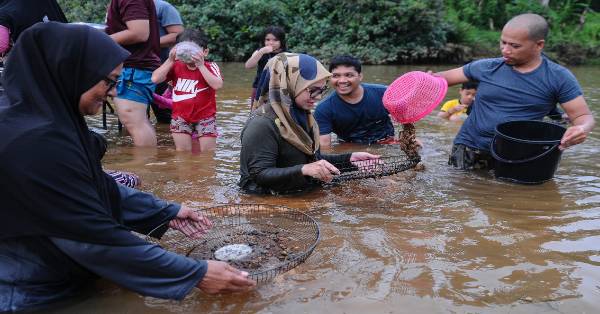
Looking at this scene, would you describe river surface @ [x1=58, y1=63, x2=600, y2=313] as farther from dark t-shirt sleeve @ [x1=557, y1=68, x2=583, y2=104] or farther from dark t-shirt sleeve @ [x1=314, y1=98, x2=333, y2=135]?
dark t-shirt sleeve @ [x1=314, y1=98, x2=333, y2=135]

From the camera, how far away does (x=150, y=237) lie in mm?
3234

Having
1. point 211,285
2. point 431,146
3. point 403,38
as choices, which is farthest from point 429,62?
point 211,285

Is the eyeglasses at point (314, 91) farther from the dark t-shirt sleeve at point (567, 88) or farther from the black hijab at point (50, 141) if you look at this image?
the dark t-shirt sleeve at point (567, 88)

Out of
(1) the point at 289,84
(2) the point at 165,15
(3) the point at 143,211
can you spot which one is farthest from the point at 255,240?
(2) the point at 165,15

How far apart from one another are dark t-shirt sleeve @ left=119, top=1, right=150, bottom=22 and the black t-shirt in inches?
26.4

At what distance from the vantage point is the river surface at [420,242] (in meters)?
2.73

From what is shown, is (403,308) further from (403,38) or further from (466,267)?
(403,38)

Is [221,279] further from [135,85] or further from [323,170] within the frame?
[135,85]

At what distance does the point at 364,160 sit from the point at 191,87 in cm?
→ 222

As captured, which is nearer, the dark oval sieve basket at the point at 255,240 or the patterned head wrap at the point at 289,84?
the dark oval sieve basket at the point at 255,240

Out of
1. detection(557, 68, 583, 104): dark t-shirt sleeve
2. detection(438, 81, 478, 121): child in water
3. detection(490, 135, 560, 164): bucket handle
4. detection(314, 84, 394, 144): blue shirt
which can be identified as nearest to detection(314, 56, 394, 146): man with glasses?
detection(314, 84, 394, 144): blue shirt

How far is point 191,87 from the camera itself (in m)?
5.82

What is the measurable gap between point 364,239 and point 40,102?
2.09 metres

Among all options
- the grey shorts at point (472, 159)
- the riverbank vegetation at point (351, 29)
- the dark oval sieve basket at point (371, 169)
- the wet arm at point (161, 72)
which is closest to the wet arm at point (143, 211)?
the dark oval sieve basket at point (371, 169)
